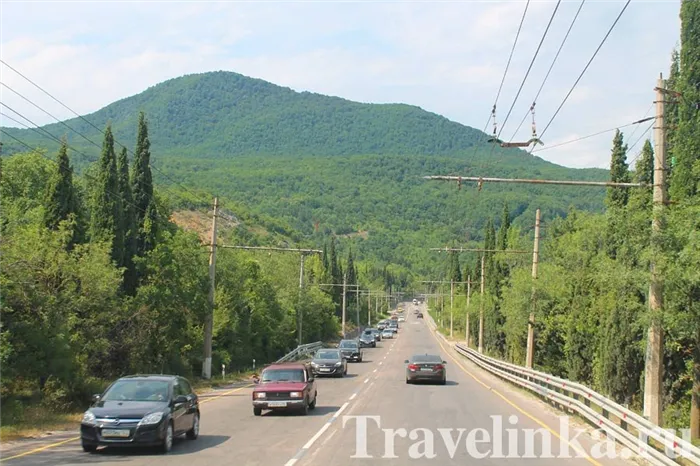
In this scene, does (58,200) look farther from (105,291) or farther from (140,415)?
(140,415)

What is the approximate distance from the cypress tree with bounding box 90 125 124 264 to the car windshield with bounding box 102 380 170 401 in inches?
837

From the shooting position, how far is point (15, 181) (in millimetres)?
61781

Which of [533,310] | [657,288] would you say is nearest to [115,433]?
[657,288]

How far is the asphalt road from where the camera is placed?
48.1 ft

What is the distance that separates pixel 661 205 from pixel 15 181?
5467cm

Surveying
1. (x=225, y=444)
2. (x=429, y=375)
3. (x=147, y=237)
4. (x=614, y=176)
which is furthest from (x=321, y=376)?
(x=614, y=176)

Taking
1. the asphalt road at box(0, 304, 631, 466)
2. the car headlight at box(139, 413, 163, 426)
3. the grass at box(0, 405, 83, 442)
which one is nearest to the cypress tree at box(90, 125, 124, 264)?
the asphalt road at box(0, 304, 631, 466)

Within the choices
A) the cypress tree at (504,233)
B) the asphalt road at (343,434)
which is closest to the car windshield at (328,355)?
the asphalt road at (343,434)

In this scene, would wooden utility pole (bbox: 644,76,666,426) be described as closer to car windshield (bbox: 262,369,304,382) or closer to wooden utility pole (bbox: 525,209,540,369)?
car windshield (bbox: 262,369,304,382)

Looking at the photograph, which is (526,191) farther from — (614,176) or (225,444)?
(225,444)

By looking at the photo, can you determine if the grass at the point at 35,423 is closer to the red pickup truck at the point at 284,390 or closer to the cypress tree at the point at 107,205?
the red pickup truck at the point at 284,390

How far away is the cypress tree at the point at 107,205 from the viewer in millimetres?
37125

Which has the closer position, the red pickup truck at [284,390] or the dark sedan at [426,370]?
the red pickup truck at [284,390]

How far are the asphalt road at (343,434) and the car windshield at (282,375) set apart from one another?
1083mm
